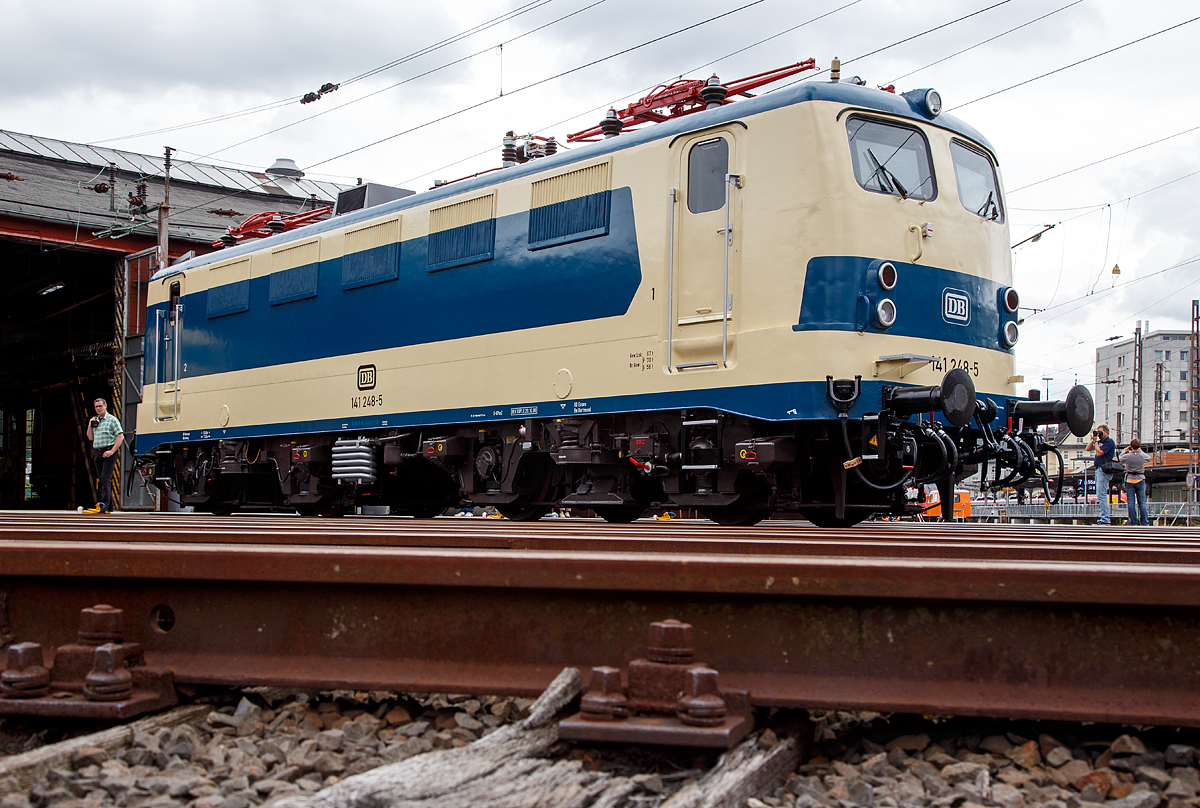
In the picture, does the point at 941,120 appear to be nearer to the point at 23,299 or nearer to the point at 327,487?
the point at 327,487

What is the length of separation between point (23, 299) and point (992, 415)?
98.8 ft

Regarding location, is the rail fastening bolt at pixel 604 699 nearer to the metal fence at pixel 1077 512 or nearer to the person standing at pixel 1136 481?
the person standing at pixel 1136 481

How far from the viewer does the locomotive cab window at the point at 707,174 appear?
8.39 metres

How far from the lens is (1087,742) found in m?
2.51

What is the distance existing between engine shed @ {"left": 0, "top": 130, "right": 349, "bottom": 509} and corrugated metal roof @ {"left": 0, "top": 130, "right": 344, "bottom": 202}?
5cm

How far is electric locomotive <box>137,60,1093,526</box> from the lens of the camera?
25.4 feet

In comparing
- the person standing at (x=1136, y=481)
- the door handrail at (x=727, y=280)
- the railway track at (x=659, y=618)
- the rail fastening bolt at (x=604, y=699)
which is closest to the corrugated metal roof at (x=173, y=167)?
the person standing at (x=1136, y=481)

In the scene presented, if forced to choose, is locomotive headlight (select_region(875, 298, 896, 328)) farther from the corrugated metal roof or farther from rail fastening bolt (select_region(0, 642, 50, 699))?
the corrugated metal roof

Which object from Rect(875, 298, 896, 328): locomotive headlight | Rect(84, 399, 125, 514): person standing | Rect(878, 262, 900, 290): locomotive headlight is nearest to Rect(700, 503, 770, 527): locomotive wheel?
Rect(875, 298, 896, 328): locomotive headlight

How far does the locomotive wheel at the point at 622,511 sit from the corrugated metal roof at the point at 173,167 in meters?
21.4

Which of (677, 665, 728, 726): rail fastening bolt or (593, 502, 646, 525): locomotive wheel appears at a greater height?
(677, 665, 728, 726): rail fastening bolt

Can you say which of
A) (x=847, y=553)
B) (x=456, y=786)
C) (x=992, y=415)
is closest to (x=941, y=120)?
(x=992, y=415)

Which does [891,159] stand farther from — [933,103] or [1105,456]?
[1105,456]

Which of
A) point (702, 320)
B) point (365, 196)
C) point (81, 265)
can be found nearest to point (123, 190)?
point (81, 265)
